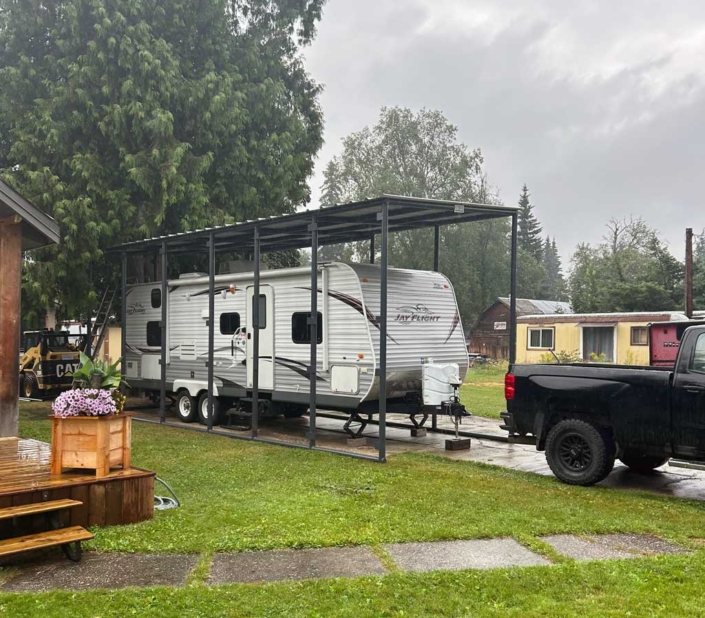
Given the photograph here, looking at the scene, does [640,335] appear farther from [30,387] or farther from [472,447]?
[30,387]

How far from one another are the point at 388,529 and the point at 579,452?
344 centimetres

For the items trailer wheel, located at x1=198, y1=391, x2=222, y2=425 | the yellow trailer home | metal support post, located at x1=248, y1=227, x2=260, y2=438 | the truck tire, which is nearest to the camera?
the truck tire

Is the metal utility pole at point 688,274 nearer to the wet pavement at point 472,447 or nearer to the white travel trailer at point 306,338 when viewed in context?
the wet pavement at point 472,447

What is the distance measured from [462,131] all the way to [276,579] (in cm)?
4416

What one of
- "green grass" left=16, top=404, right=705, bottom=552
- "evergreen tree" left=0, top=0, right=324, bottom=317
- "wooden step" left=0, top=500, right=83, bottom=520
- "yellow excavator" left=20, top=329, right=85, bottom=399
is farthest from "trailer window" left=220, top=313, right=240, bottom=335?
"wooden step" left=0, top=500, right=83, bottom=520

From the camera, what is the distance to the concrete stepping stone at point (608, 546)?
590cm

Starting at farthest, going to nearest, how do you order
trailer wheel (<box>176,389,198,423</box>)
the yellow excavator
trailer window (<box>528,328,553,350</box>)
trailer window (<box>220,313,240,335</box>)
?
trailer window (<box>528,328,553,350</box>)
the yellow excavator
trailer wheel (<box>176,389,198,423</box>)
trailer window (<box>220,313,240,335</box>)

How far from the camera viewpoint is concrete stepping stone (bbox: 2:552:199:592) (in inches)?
201

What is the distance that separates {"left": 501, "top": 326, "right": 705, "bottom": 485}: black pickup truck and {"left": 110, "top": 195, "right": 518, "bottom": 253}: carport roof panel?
2897 mm

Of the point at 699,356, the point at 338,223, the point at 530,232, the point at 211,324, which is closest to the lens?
the point at 699,356

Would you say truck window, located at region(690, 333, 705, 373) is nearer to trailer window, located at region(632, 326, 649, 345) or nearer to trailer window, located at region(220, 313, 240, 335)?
trailer window, located at region(220, 313, 240, 335)

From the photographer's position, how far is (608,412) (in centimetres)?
860

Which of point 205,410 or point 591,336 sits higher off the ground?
point 591,336

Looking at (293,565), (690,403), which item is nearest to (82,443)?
(293,565)
